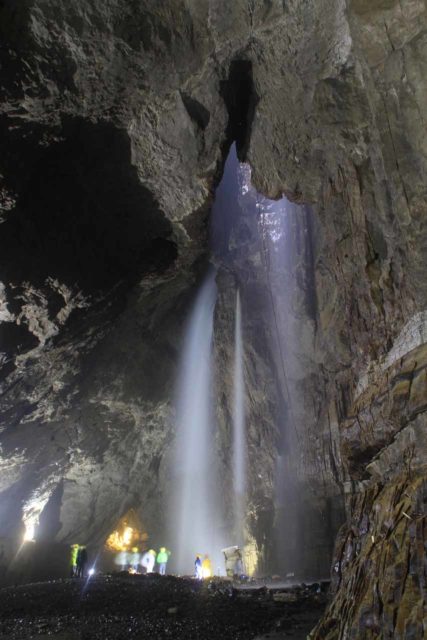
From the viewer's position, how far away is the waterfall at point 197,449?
62.2ft

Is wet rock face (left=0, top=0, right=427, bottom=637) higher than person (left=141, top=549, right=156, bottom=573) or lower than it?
higher

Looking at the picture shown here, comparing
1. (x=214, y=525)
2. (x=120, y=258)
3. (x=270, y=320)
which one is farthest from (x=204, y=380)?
(x=120, y=258)

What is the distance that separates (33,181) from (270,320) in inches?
436

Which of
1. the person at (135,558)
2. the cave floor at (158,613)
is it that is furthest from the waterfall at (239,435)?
the cave floor at (158,613)

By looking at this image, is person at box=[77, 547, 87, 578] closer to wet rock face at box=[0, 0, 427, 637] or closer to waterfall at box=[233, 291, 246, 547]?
wet rock face at box=[0, 0, 427, 637]

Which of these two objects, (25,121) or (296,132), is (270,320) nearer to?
(296,132)

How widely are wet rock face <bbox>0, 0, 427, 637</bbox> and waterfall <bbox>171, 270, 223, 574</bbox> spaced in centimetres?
440

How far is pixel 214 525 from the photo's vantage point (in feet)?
70.9

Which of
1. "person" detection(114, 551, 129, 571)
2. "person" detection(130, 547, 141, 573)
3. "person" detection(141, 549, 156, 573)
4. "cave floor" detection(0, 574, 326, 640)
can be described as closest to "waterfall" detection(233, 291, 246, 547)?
"person" detection(141, 549, 156, 573)

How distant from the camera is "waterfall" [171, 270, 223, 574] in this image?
19.0 m

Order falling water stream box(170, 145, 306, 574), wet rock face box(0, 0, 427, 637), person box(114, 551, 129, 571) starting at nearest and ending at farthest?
wet rock face box(0, 0, 427, 637) → falling water stream box(170, 145, 306, 574) → person box(114, 551, 129, 571)

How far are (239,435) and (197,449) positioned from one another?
13.2 feet

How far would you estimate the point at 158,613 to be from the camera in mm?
7137

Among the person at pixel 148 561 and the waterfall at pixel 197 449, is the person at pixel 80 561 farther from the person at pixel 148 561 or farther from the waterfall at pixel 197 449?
the waterfall at pixel 197 449
